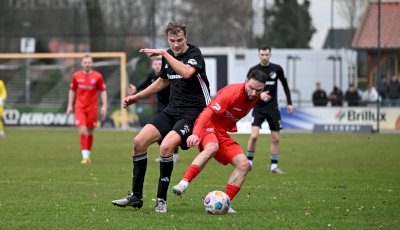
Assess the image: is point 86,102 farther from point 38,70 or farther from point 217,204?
point 38,70

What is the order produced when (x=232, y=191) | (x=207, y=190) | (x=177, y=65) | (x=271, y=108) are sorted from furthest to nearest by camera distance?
(x=271, y=108), (x=207, y=190), (x=232, y=191), (x=177, y=65)

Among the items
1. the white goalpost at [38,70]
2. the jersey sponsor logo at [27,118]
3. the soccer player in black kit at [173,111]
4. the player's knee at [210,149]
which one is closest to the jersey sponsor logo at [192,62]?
the soccer player in black kit at [173,111]

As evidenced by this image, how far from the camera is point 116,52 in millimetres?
42375

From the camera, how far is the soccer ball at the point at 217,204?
1066cm

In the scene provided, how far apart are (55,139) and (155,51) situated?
20407 millimetres

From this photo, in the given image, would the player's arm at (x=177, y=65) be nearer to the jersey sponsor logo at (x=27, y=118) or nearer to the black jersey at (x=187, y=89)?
the black jersey at (x=187, y=89)

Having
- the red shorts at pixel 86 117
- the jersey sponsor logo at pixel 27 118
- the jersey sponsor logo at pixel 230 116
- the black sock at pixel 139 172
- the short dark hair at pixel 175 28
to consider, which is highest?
the short dark hair at pixel 175 28

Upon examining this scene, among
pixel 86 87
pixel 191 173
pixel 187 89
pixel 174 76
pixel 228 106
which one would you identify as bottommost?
pixel 191 173

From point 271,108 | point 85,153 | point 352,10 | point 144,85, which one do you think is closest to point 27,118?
point 352,10

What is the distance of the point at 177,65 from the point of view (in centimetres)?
1082

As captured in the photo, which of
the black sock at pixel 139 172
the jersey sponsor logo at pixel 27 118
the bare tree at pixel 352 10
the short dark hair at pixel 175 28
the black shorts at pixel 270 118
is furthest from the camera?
the bare tree at pixel 352 10

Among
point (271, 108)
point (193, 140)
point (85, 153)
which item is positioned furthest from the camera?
point (85, 153)

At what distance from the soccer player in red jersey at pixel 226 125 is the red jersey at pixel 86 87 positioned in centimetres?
963

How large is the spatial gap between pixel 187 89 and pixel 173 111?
0.32 meters
